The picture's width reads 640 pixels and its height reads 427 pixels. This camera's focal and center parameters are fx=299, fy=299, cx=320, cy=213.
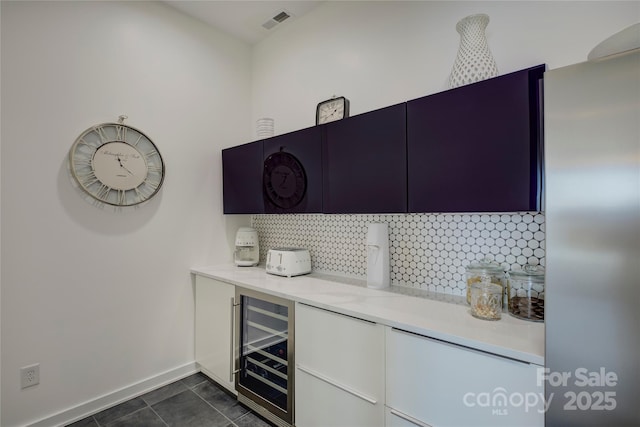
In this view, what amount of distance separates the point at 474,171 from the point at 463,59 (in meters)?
0.59

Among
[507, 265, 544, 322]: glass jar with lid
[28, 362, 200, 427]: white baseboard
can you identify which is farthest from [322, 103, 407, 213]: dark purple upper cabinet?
[28, 362, 200, 427]: white baseboard

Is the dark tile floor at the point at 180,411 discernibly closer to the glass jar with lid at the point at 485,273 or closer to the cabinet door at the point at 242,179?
the cabinet door at the point at 242,179

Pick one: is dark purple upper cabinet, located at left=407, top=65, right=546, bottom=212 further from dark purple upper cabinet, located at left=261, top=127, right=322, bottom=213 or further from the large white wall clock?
the large white wall clock

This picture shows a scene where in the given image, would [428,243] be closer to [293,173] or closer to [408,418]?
[408,418]

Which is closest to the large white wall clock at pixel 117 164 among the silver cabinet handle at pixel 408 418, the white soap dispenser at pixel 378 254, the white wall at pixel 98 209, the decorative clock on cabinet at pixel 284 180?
the white wall at pixel 98 209

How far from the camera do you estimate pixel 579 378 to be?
0.83 metres

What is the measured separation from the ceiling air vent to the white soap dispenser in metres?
1.95

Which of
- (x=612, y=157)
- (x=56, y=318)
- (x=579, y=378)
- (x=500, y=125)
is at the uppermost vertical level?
(x=500, y=125)

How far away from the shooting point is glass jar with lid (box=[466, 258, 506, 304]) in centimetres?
144

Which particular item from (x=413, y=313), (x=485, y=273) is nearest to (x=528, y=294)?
(x=485, y=273)

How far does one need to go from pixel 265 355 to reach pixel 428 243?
4.19 ft

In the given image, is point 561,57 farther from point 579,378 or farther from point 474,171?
point 579,378

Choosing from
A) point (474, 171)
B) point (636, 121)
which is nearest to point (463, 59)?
point (474, 171)

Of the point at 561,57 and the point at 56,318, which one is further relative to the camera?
the point at 56,318
